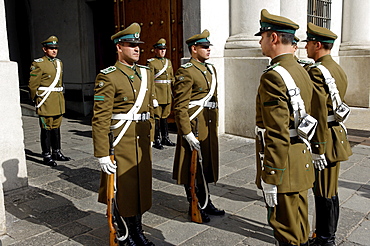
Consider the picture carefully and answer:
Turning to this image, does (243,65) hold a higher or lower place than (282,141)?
higher

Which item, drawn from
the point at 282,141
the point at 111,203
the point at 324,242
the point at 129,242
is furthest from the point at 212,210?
the point at 282,141

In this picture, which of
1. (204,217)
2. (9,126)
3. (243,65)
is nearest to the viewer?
(204,217)

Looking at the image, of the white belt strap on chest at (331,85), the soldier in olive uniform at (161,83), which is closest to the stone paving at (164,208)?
the soldier in olive uniform at (161,83)

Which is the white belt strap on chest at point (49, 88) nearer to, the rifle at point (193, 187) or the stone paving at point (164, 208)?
the stone paving at point (164, 208)

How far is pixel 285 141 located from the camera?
8.29ft

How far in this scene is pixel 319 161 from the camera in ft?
10.7

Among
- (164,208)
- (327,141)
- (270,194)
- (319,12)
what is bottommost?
(164,208)

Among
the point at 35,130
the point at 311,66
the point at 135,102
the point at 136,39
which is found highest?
the point at 136,39

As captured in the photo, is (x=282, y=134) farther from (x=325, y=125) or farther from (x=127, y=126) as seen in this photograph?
(x=127, y=126)

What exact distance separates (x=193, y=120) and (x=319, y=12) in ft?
29.2

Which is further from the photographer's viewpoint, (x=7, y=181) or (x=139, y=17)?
(x=139, y=17)

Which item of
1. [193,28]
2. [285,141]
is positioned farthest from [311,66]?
[193,28]

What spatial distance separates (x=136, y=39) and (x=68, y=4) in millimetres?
9299

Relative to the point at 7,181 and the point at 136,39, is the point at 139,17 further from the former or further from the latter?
the point at 136,39
